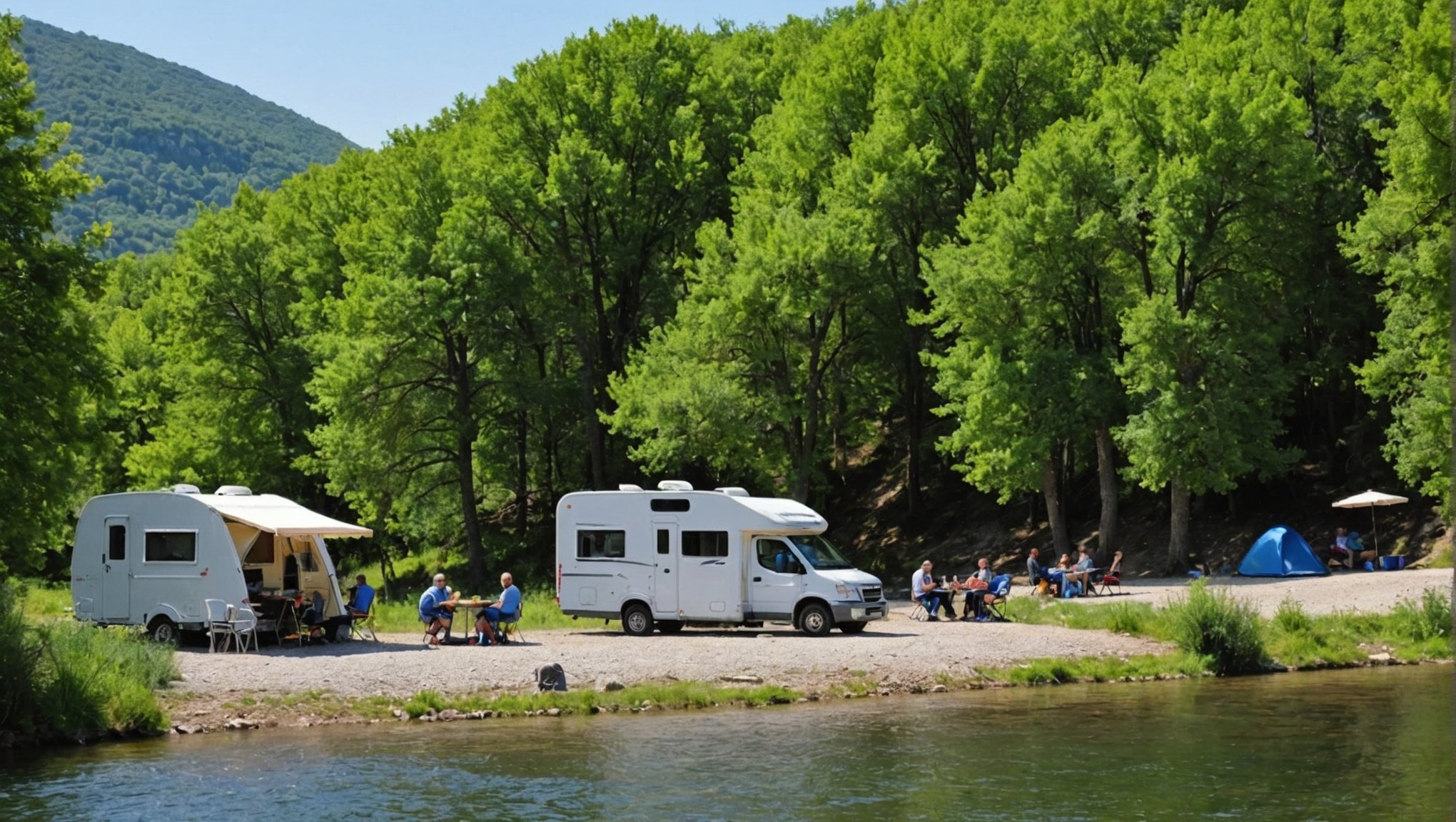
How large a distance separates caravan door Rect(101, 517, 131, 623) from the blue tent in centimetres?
2702

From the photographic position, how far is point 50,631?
23328 mm

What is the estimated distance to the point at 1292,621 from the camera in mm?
28516

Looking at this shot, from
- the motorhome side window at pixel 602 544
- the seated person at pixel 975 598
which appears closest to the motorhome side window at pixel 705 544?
the motorhome side window at pixel 602 544

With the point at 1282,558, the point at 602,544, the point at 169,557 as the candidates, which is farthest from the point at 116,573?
the point at 1282,558

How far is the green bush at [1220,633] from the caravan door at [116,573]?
60.8ft

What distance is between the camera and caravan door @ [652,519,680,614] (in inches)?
1198

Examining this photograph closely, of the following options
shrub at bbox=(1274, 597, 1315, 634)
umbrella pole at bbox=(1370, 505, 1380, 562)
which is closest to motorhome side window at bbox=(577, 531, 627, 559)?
shrub at bbox=(1274, 597, 1315, 634)

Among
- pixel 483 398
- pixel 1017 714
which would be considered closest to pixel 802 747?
pixel 1017 714

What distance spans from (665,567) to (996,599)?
7221 millimetres

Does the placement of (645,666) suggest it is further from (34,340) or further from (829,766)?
(34,340)

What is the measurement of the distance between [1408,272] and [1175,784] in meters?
22.5

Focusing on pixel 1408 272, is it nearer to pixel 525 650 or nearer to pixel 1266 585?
pixel 1266 585

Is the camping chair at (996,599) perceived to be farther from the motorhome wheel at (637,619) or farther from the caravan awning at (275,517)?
the caravan awning at (275,517)

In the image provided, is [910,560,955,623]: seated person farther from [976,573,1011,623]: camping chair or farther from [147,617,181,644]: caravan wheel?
[147,617,181,644]: caravan wheel
